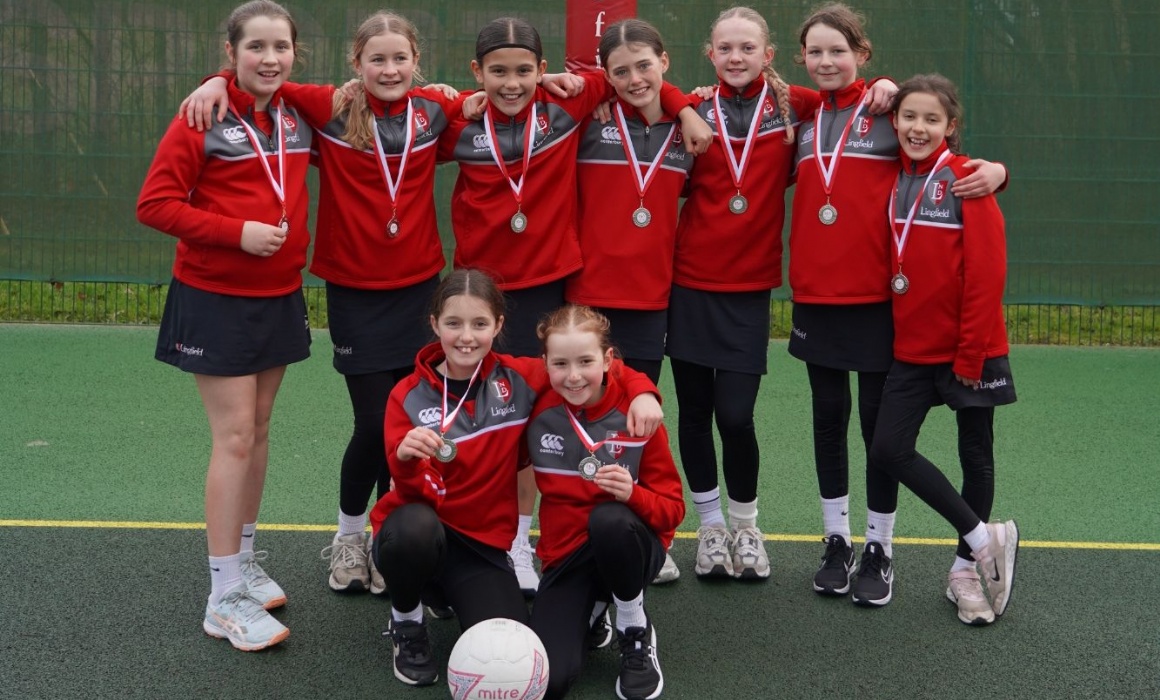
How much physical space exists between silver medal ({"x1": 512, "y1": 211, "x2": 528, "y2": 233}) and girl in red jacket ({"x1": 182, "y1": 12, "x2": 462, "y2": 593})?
259 mm

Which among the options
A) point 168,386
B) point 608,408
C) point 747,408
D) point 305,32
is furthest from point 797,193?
point 305,32

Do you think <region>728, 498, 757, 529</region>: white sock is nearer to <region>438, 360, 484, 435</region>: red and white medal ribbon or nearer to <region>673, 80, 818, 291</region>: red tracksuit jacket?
<region>673, 80, 818, 291</region>: red tracksuit jacket

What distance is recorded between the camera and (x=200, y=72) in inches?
294

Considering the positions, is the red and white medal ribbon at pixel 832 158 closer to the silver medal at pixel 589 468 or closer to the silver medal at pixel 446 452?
the silver medal at pixel 589 468

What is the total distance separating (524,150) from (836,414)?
126 cm

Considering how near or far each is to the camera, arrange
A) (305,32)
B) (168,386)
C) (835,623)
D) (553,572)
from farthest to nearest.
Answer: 1. (305,32)
2. (168,386)
3. (835,623)
4. (553,572)

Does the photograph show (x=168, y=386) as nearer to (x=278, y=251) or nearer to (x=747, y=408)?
(x=278, y=251)

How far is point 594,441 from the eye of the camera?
3.50 m

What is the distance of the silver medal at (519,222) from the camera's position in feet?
12.8

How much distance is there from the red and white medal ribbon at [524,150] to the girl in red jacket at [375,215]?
0.53 feet

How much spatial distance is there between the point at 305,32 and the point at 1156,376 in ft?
16.4

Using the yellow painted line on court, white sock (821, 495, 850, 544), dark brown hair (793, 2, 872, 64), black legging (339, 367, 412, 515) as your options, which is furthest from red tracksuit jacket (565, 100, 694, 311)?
the yellow painted line on court

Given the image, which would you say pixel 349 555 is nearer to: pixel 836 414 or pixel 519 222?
pixel 519 222

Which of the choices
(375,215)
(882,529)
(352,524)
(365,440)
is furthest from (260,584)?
(882,529)
